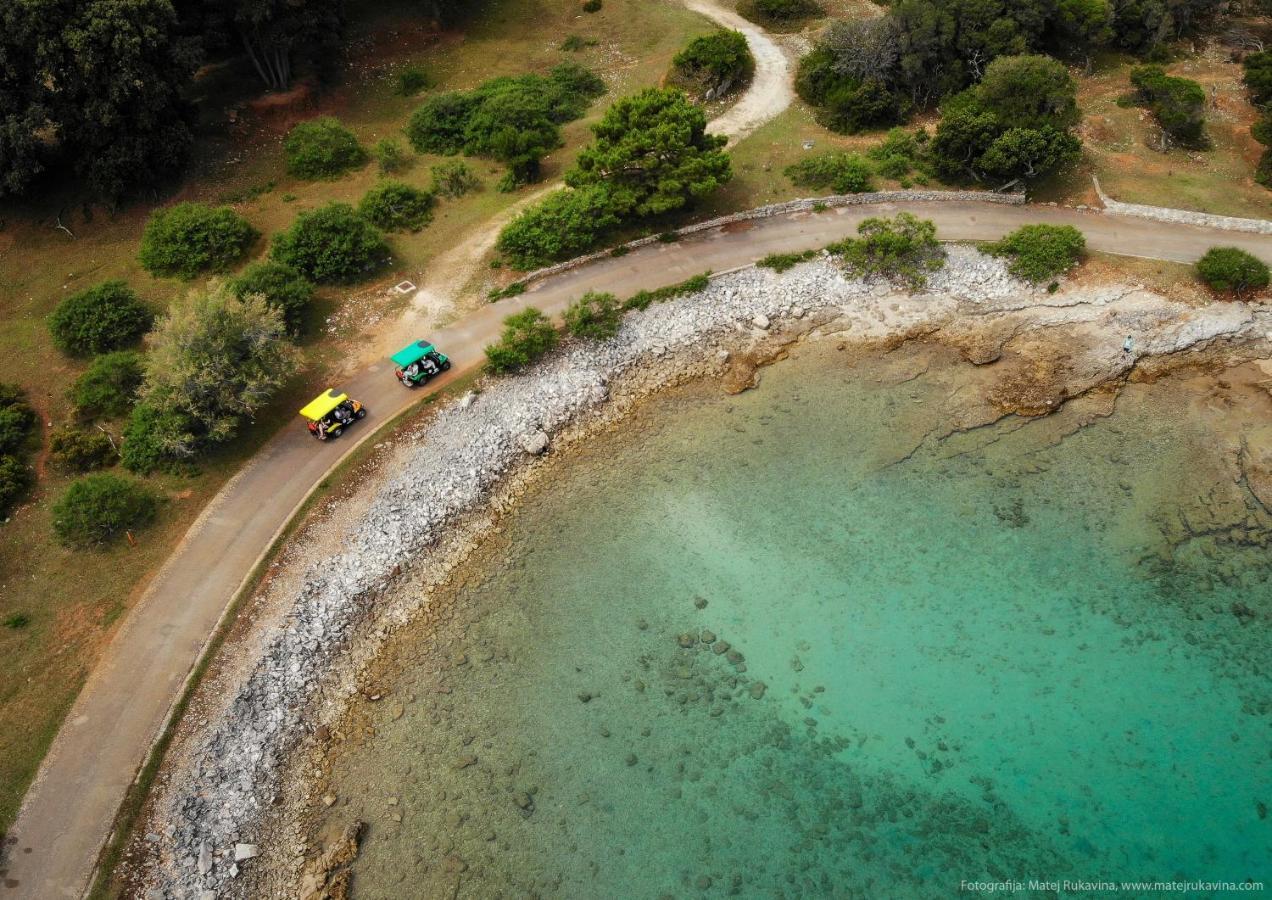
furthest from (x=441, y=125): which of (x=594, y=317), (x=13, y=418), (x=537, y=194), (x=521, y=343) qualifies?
(x=13, y=418)

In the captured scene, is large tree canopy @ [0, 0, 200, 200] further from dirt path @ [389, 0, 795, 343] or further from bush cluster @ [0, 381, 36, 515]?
dirt path @ [389, 0, 795, 343]

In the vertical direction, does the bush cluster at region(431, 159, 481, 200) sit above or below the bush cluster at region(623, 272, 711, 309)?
above

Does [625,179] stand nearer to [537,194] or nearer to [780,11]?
[537,194]

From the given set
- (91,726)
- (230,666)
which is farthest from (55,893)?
(230,666)

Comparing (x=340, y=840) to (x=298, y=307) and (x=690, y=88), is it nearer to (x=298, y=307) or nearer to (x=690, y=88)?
(x=298, y=307)

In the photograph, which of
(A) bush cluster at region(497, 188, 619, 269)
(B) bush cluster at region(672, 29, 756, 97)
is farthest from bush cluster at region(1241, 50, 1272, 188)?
(A) bush cluster at region(497, 188, 619, 269)

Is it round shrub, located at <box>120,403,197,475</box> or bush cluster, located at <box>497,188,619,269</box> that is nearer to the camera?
round shrub, located at <box>120,403,197,475</box>
